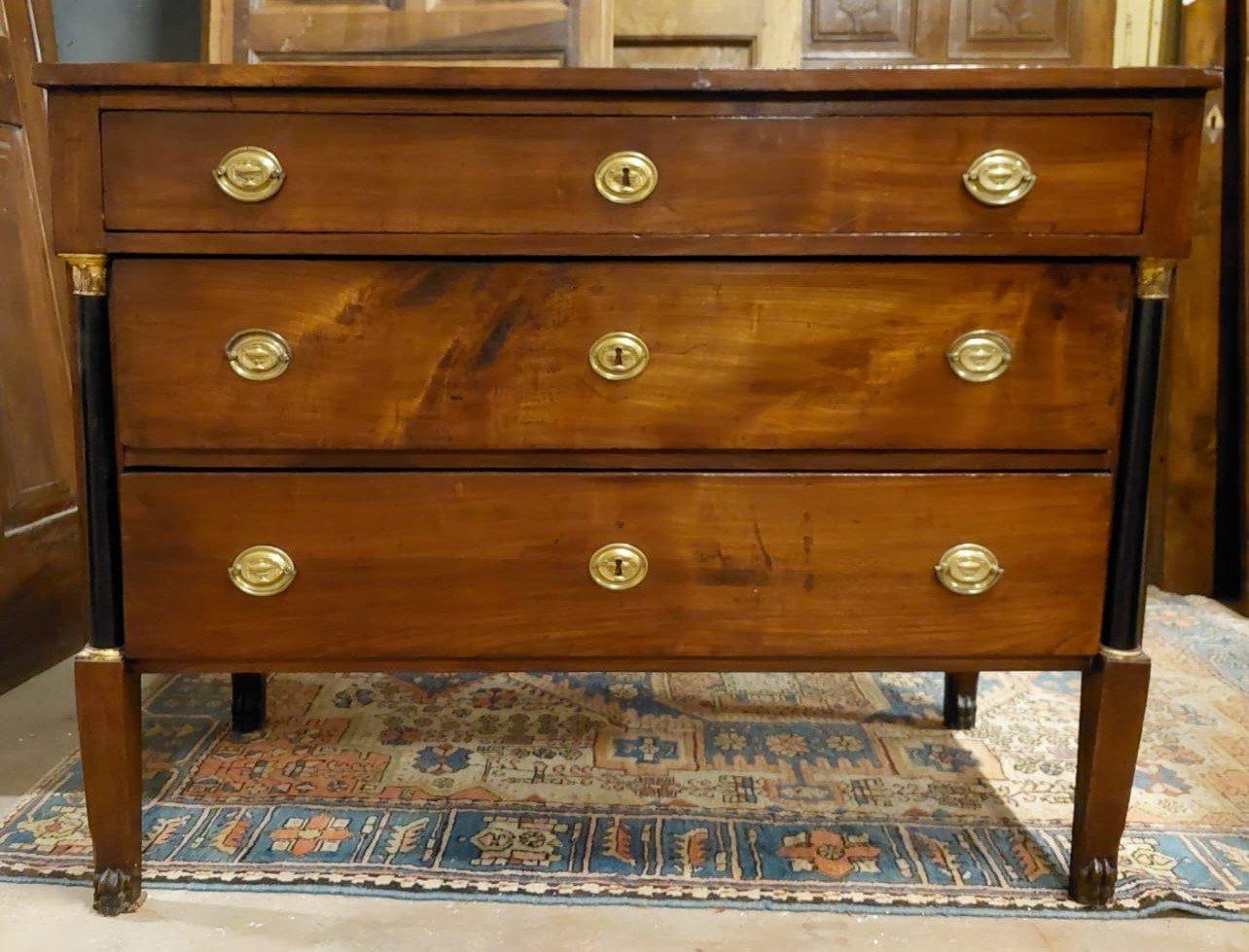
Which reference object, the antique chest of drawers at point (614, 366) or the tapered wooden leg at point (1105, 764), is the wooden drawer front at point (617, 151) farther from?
the tapered wooden leg at point (1105, 764)

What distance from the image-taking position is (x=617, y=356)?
102cm

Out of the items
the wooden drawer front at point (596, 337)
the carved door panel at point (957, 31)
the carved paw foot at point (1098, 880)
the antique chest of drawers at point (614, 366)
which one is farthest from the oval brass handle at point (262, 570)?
the carved door panel at point (957, 31)

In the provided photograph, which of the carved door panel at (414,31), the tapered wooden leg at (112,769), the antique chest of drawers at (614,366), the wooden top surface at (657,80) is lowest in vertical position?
the tapered wooden leg at (112,769)

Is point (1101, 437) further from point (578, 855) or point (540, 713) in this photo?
point (540, 713)

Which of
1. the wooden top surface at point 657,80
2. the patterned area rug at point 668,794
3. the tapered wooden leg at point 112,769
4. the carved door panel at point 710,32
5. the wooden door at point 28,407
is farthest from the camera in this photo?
the carved door panel at point 710,32

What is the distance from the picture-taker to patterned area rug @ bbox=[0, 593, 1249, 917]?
1.18m

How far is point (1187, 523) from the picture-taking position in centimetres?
233

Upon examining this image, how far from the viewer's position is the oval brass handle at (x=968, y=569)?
106cm

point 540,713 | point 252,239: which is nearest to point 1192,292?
point 540,713

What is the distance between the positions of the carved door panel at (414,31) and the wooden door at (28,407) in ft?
1.20

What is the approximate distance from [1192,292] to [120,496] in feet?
7.57

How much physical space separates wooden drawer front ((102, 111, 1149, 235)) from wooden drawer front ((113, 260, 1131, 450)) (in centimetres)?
5

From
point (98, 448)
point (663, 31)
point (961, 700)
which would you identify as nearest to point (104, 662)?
point (98, 448)

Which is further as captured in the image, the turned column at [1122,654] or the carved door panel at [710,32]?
the carved door panel at [710,32]
